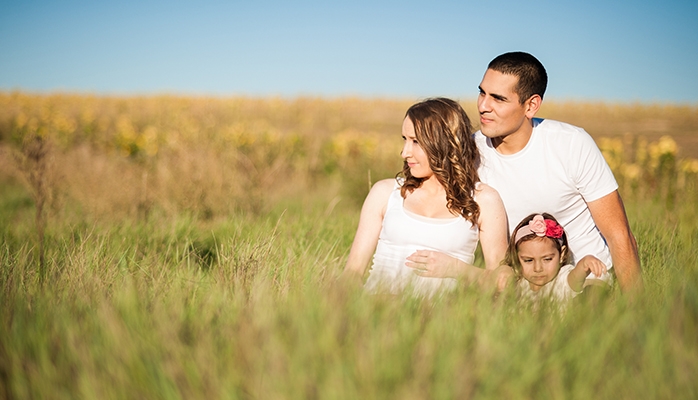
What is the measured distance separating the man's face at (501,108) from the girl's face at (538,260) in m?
0.70

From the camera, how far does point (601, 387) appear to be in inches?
56.4

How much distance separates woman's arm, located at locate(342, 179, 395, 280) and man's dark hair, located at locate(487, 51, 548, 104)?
1008 mm

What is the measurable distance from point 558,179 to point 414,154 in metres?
1.01

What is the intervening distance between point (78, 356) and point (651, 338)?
1719mm

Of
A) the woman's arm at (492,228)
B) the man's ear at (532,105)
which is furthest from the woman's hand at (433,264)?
the man's ear at (532,105)

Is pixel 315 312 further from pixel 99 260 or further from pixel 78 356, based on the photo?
pixel 99 260

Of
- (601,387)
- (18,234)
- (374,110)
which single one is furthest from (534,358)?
(374,110)

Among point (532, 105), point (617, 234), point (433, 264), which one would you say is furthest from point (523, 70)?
point (433, 264)

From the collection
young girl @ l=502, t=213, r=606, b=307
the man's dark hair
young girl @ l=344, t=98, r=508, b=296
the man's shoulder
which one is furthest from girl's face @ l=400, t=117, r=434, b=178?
the man's shoulder

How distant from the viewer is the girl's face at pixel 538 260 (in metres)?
2.91

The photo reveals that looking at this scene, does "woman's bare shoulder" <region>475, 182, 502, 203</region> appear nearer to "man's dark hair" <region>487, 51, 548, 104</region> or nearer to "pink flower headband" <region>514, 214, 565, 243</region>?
"pink flower headband" <region>514, 214, 565, 243</region>

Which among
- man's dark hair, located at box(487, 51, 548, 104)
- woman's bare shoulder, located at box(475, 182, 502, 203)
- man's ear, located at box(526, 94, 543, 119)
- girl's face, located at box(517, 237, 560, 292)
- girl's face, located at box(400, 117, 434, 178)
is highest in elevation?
man's dark hair, located at box(487, 51, 548, 104)

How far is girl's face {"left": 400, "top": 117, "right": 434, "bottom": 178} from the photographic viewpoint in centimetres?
276

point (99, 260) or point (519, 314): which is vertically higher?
point (519, 314)
